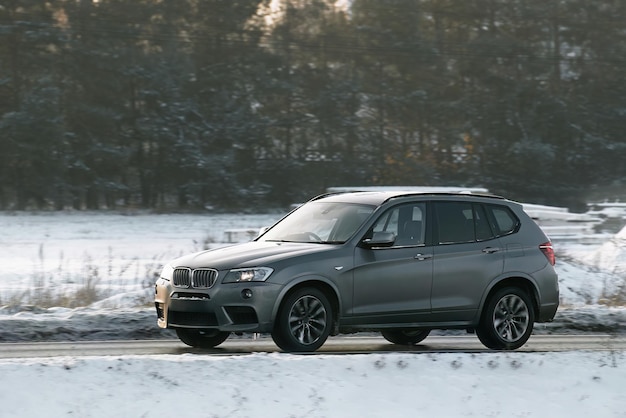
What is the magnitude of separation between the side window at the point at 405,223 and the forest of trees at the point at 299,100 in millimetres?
40616

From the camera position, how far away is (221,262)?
1126cm

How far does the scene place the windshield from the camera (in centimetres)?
1193

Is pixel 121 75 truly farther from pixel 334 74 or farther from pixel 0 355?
pixel 0 355

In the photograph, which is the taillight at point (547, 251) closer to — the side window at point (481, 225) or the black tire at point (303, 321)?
the side window at point (481, 225)

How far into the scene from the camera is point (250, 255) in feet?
37.2

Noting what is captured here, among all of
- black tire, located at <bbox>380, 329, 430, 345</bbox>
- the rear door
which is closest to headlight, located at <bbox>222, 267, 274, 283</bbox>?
the rear door

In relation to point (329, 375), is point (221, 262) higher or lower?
higher

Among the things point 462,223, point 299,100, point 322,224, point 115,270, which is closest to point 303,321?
point 322,224

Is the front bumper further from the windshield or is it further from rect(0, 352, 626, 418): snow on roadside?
the windshield

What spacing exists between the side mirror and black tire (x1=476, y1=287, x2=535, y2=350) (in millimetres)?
1602

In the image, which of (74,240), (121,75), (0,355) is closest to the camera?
(0,355)

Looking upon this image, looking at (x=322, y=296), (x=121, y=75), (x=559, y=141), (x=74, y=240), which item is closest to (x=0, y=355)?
(x=322, y=296)

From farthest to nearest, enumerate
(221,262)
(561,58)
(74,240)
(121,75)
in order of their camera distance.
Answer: (561,58) → (121,75) → (74,240) → (221,262)

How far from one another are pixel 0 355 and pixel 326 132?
150 feet
